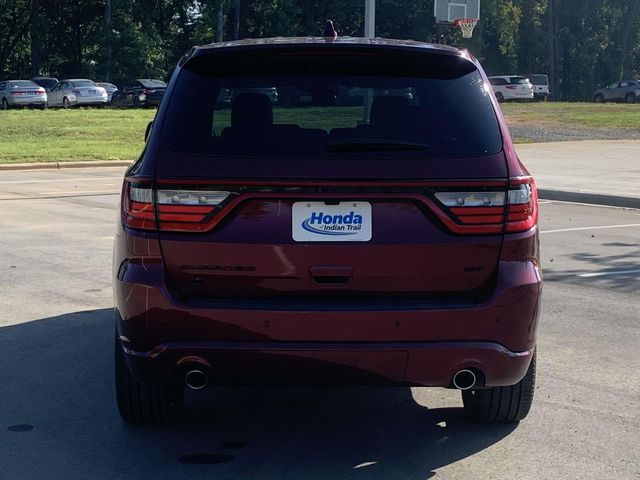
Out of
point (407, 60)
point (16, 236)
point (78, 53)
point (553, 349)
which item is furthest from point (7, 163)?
point (78, 53)

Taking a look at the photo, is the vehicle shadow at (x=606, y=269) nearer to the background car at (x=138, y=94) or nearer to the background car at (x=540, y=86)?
the background car at (x=138, y=94)

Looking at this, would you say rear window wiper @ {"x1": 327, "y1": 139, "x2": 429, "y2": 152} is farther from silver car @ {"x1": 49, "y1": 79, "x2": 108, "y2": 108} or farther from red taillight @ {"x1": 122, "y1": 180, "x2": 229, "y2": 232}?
silver car @ {"x1": 49, "y1": 79, "x2": 108, "y2": 108}

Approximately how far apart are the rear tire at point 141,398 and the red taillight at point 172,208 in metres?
0.76

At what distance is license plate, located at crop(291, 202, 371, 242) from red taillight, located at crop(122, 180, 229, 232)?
32cm

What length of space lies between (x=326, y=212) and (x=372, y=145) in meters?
0.36

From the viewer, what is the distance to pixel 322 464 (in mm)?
4688

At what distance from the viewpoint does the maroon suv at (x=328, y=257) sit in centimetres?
428

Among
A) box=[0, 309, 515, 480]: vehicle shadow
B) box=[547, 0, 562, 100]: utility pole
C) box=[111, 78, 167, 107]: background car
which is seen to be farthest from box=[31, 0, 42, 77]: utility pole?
box=[0, 309, 515, 480]: vehicle shadow

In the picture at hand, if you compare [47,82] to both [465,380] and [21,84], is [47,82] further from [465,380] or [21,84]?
[465,380]

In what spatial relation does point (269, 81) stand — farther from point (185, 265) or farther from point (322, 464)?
point (322, 464)

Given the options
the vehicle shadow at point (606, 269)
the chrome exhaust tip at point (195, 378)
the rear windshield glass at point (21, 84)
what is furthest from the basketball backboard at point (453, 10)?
the rear windshield glass at point (21, 84)

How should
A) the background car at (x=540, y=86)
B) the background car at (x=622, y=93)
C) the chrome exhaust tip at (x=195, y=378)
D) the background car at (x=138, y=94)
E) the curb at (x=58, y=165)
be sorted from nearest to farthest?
1. the chrome exhaust tip at (x=195, y=378)
2. the curb at (x=58, y=165)
3. the background car at (x=138, y=94)
4. the background car at (x=622, y=93)
5. the background car at (x=540, y=86)

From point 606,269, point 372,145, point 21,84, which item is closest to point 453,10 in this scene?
point 606,269

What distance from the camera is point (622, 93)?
66812 millimetres
